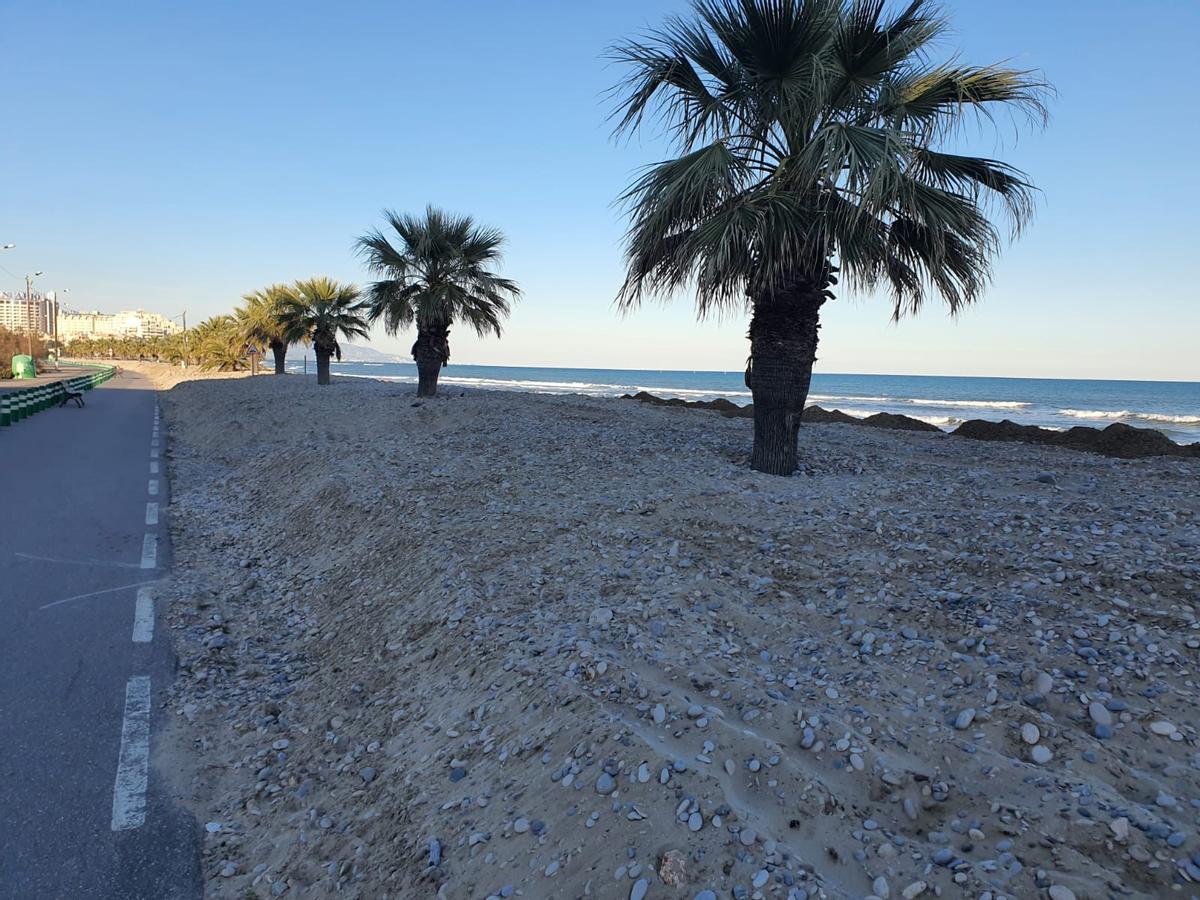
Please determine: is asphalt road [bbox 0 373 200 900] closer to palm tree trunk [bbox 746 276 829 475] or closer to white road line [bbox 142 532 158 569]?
white road line [bbox 142 532 158 569]

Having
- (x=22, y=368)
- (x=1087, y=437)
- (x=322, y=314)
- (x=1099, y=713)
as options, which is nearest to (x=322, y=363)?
(x=322, y=314)

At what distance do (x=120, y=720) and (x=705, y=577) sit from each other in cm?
384

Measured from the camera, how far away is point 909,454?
10141 mm

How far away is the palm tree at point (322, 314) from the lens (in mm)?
29438

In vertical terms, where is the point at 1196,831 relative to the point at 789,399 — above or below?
below

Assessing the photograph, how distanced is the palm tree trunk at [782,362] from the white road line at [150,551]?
264 inches

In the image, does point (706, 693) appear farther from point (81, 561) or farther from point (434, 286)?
point (434, 286)

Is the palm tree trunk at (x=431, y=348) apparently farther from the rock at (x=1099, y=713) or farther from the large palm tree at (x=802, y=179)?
the rock at (x=1099, y=713)

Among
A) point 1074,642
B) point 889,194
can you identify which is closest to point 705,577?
point 1074,642

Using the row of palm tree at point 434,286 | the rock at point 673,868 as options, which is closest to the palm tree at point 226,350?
the row of palm tree at point 434,286

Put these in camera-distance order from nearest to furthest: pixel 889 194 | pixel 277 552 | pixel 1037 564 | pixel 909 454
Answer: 1. pixel 1037 564
2. pixel 889 194
3. pixel 277 552
4. pixel 909 454

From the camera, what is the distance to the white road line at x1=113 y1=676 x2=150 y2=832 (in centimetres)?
331

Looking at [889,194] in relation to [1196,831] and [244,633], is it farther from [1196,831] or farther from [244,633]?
[244,633]

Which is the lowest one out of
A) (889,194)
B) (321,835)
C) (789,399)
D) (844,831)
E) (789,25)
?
(321,835)
